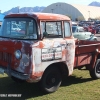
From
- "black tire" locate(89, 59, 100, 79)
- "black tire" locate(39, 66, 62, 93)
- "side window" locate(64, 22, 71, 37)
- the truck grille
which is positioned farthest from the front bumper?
"black tire" locate(89, 59, 100, 79)

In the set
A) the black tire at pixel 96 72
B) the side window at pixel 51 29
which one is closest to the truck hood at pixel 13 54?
the side window at pixel 51 29

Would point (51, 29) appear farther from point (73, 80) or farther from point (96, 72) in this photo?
point (96, 72)

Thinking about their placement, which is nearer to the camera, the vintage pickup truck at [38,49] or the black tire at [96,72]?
the vintage pickup truck at [38,49]

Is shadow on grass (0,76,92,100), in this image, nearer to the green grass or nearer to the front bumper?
the green grass

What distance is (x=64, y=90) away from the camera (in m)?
6.14

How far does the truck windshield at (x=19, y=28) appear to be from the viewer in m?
5.40

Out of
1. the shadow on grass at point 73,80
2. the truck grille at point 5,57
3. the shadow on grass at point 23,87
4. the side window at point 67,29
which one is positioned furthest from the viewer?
the shadow on grass at point 73,80

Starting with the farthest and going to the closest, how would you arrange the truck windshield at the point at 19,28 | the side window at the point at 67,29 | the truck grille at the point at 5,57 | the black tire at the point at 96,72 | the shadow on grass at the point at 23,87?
the black tire at the point at 96,72
the side window at the point at 67,29
the shadow on grass at the point at 23,87
the truck grille at the point at 5,57
the truck windshield at the point at 19,28

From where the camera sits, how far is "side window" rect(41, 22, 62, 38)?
5.49 metres

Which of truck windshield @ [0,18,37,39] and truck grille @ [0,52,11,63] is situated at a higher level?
truck windshield @ [0,18,37,39]

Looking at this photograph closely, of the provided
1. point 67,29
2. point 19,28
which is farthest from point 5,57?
point 67,29

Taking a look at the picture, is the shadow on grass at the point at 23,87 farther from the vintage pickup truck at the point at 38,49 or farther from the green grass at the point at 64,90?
the vintage pickup truck at the point at 38,49

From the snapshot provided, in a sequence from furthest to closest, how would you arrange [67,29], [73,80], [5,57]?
[73,80] → [67,29] → [5,57]

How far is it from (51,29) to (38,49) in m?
0.83
